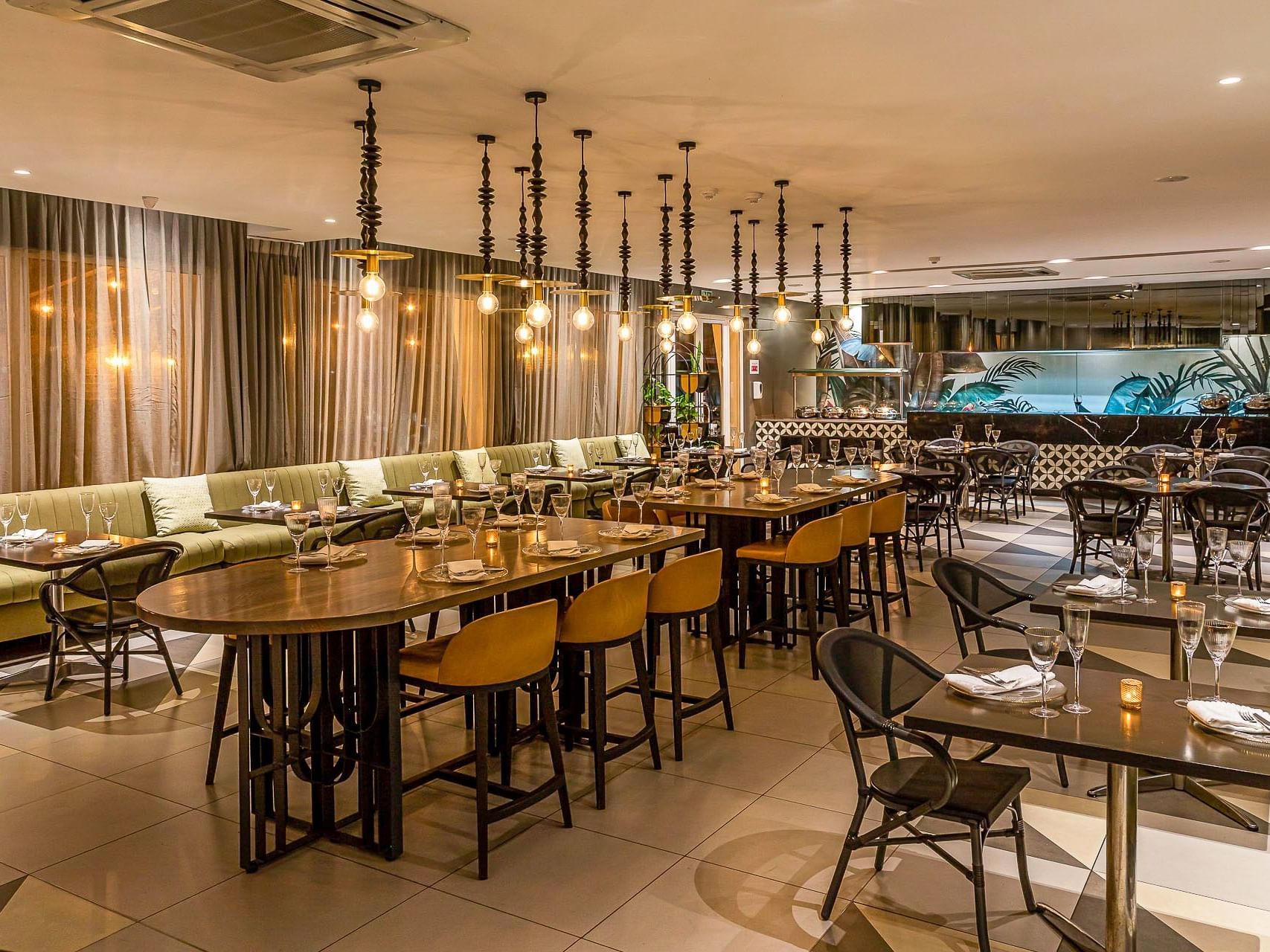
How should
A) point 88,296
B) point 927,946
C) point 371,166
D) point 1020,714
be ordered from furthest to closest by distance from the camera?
point 88,296 → point 371,166 → point 927,946 → point 1020,714

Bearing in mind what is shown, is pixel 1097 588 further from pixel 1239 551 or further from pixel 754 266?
pixel 754 266

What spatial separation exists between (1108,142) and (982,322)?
970 cm

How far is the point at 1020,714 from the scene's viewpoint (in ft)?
8.36

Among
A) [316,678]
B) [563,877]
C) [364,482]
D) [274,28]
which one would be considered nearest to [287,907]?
[316,678]

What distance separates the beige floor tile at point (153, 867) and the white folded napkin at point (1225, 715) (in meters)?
2.98

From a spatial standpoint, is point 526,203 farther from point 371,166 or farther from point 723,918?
point 723,918

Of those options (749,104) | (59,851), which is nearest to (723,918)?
(59,851)

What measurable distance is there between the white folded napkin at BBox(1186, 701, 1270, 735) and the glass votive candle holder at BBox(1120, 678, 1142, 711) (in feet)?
0.37

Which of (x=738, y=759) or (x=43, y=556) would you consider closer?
(x=738, y=759)

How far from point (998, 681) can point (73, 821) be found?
3.39 meters

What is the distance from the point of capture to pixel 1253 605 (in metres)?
3.64

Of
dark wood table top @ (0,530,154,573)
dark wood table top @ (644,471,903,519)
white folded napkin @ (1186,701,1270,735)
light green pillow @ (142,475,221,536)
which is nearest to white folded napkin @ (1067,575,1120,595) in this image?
white folded napkin @ (1186,701,1270,735)

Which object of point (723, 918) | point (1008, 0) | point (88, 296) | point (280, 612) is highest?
point (1008, 0)

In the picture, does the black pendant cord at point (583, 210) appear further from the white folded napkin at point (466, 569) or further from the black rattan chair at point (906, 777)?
the black rattan chair at point (906, 777)
